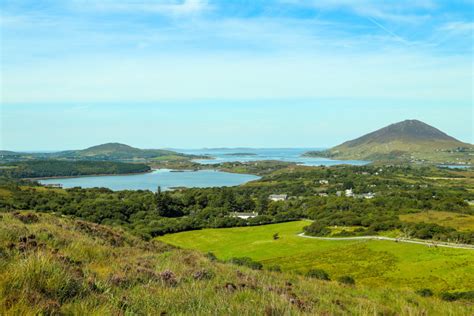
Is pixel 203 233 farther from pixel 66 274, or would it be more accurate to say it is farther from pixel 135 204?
pixel 66 274

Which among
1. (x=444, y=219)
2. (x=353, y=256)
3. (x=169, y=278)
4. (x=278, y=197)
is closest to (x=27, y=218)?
(x=169, y=278)

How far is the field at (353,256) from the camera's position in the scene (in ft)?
144

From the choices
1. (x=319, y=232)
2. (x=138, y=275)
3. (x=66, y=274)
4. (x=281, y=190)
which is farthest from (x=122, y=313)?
(x=281, y=190)

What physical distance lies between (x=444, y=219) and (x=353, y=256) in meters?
38.7

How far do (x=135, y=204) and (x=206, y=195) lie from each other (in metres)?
26.2

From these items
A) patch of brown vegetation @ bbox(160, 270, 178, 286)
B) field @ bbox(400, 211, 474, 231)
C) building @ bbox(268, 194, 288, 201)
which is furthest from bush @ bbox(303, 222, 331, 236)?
patch of brown vegetation @ bbox(160, 270, 178, 286)

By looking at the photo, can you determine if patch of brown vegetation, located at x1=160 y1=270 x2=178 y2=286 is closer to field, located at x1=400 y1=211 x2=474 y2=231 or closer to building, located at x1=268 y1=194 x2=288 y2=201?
field, located at x1=400 y1=211 x2=474 y2=231

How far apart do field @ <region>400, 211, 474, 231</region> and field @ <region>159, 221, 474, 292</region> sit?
20.6 meters

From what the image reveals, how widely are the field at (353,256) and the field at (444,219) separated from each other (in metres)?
20.6

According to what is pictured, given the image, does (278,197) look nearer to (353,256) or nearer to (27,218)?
(353,256)

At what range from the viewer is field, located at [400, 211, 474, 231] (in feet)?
252

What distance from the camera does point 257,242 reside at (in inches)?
2857

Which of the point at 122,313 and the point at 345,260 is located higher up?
the point at 122,313

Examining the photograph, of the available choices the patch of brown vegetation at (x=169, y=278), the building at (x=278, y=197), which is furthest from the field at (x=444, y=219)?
the patch of brown vegetation at (x=169, y=278)
